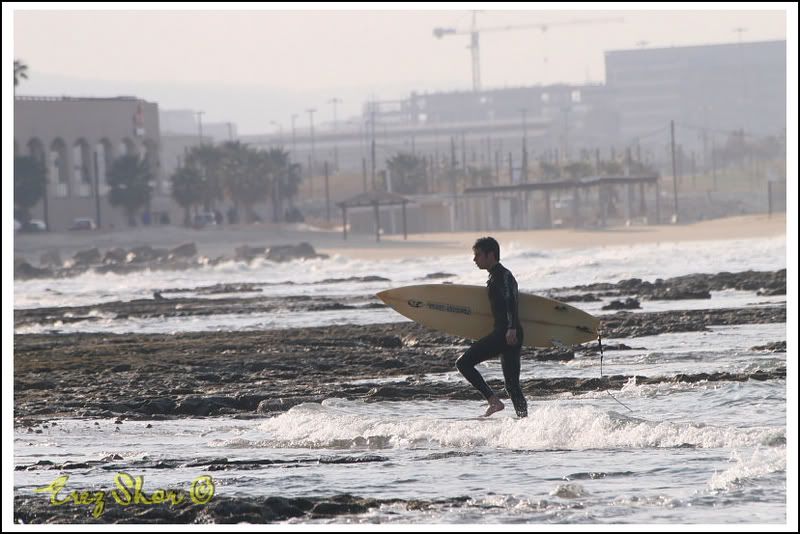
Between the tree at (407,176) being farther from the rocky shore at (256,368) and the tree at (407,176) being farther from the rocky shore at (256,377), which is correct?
the rocky shore at (256,368)

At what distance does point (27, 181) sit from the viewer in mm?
93375

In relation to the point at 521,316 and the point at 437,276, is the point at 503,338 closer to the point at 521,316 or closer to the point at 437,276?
the point at 521,316

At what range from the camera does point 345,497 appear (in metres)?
10.0

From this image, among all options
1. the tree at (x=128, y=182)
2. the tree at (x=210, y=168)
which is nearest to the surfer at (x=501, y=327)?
the tree at (x=128, y=182)

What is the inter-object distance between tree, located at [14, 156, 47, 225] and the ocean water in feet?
255

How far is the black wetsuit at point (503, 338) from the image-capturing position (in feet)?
41.8

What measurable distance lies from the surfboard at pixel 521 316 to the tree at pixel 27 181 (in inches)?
3207

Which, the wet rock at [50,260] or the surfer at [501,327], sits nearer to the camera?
the surfer at [501,327]

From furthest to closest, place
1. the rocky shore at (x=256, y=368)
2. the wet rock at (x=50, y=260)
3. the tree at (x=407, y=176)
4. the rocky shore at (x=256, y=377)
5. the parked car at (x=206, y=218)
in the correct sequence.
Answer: the tree at (x=407, y=176) < the parked car at (x=206, y=218) < the wet rock at (x=50, y=260) < the rocky shore at (x=256, y=368) < the rocky shore at (x=256, y=377)

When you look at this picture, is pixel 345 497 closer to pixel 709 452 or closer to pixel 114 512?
pixel 114 512

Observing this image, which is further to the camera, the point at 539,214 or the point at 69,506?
the point at 539,214

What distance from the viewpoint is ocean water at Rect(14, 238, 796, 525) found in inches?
383

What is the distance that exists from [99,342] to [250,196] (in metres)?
80.1

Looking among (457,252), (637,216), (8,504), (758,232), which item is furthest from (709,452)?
(637,216)
